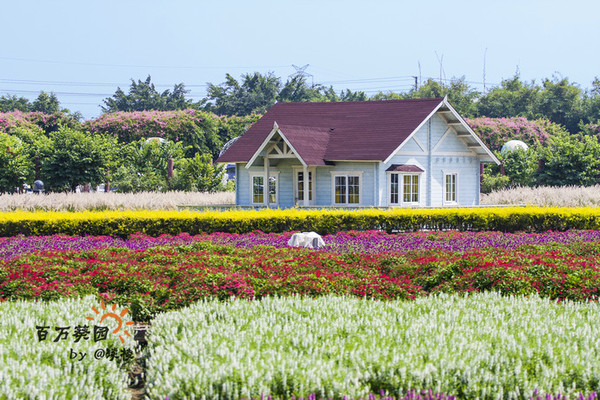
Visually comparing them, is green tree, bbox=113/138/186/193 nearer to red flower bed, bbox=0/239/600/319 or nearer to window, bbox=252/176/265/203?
window, bbox=252/176/265/203

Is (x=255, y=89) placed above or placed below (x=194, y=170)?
above

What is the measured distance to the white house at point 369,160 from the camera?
26391mm

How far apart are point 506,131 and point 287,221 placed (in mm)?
46030

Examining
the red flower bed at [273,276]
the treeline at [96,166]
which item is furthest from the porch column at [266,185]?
the red flower bed at [273,276]

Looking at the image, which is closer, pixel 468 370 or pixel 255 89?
pixel 468 370

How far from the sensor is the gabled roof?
2620 centimetres

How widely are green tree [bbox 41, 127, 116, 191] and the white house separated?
8.45 meters

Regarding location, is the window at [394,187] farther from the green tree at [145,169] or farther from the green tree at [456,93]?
the green tree at [456,93]

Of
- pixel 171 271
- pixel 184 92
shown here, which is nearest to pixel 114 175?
pixel 171 271

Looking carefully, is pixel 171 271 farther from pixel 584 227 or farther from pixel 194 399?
pixel 584 227

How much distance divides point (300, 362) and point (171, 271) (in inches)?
175

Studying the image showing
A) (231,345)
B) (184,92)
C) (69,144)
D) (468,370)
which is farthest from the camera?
(184,92)

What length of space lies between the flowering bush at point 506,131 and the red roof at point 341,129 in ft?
102

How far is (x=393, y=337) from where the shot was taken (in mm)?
6652
